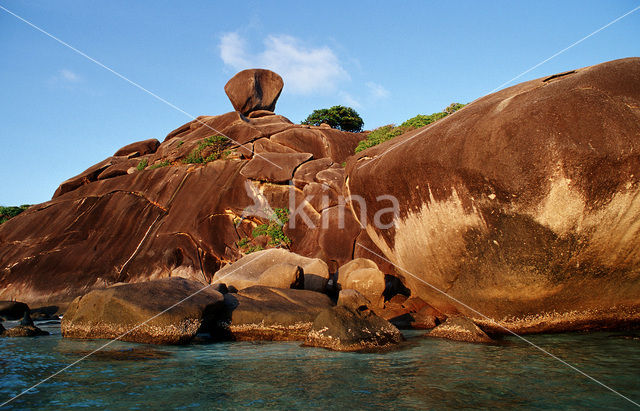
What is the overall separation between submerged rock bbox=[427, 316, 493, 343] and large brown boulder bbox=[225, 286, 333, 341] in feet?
7.55

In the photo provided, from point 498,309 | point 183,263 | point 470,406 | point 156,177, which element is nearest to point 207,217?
point 183,263

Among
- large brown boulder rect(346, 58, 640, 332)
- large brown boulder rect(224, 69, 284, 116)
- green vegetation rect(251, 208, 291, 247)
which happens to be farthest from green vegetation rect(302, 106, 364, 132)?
large brown boulder rect(346, 58, 640, 332)

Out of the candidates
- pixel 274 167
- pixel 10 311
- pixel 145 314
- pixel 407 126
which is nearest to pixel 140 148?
pixel 274 167

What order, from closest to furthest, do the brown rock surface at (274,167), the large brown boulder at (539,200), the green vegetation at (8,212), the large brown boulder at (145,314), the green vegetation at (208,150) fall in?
the large brown boulder at (539,200)
the large brown boulder at (145,314)
the brown rock surface at (274,167)
the green vegetation at (208,150)
the green vegetation at (8,212)

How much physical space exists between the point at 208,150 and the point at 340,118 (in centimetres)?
1652

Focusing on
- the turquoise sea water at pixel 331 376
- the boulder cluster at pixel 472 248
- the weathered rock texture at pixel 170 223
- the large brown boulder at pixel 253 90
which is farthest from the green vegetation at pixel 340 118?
the turquoise sea water at pixel 331 376

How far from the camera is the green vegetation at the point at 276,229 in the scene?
17.4 metres

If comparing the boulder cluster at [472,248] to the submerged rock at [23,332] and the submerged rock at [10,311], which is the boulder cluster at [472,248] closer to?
the submerged rock at [23,332]

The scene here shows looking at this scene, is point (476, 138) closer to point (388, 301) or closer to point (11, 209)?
point (388, 301)

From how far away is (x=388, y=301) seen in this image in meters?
11.9

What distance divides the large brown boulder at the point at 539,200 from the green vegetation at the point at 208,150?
1442 cm

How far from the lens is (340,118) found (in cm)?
3550

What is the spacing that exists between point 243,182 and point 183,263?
4.33 metres

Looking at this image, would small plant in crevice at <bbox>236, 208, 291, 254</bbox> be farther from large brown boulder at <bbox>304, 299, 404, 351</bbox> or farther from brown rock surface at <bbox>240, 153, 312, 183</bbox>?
large brown boulder at <bbox>304, 299, 404, 351</bbox>
